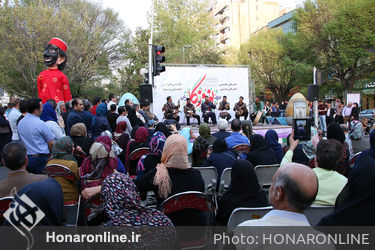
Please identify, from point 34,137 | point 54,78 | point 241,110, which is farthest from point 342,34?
point 34,137

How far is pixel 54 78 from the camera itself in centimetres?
850

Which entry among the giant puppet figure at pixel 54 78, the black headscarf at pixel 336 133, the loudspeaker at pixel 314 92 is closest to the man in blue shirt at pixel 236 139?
the black headscarf at pixel 336 133

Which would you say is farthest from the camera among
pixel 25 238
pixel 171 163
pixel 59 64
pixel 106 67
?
pixel 106 67

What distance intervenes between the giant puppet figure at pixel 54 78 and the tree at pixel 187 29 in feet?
85.6

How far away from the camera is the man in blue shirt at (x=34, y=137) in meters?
4.88

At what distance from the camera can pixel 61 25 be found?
22375 millimetres

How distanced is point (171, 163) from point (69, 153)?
1.60 meters

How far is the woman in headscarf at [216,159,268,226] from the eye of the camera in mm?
3115

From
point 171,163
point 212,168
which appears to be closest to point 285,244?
point 171,163

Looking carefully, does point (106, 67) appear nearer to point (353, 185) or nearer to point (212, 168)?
point (212, 168)

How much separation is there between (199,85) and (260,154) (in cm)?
1554

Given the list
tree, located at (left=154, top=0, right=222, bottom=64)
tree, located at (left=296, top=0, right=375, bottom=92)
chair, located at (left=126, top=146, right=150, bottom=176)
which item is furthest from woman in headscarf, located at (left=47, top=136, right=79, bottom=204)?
tree, located at (left=154, top=0, right=222, bottom=64)

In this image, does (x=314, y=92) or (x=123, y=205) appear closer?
(x=123, y=205)

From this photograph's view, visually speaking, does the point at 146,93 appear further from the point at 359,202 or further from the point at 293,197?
the point at 293,197
